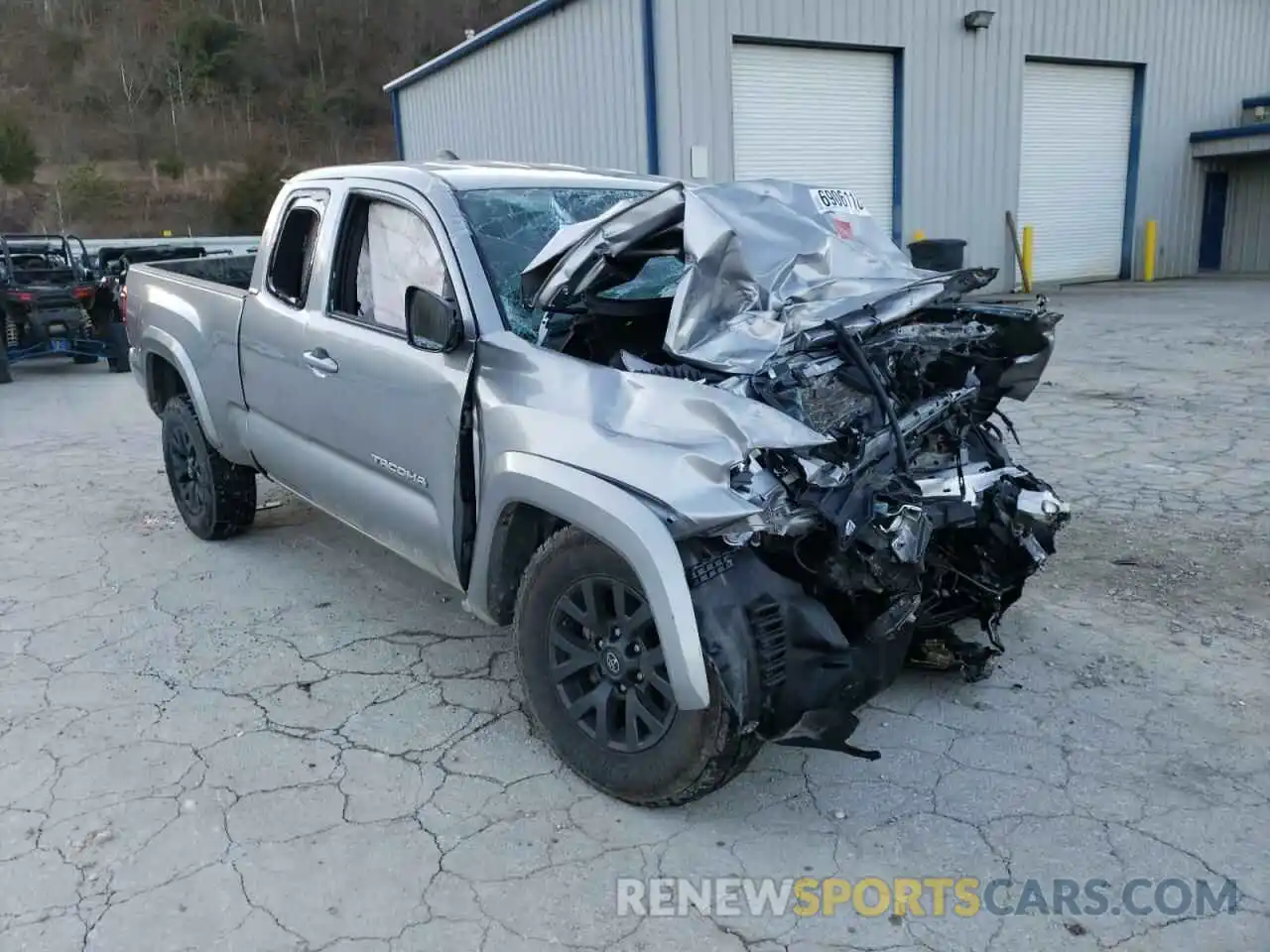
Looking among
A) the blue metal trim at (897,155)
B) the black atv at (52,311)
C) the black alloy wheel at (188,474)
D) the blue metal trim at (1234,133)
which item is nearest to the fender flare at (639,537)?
the black alloy wheel at (188,474)

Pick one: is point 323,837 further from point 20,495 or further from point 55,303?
point 55,303

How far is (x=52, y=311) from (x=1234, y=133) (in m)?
21.7

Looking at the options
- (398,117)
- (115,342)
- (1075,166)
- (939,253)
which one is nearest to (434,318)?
(115,342)

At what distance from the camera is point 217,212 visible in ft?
136

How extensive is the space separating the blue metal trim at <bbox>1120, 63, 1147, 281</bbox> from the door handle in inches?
817

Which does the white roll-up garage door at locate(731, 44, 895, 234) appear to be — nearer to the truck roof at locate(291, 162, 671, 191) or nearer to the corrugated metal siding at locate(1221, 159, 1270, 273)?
the corrugated metal siding at locate(1221, 159, 1270, 273)

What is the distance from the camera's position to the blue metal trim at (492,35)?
15.4 meters

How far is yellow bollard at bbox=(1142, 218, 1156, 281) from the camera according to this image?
21.0 m

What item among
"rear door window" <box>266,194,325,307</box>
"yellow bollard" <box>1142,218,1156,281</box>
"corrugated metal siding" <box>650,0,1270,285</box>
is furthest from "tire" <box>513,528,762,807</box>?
"yellow bollard" <box>1142,218,1156,281</box>

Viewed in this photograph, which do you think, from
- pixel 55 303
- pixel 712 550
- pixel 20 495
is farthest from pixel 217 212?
pixel 712 550

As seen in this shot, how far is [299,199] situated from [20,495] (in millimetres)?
3833

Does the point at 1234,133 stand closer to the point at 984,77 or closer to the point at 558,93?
the point at 984,77

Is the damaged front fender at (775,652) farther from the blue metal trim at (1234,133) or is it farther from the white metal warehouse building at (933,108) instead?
the blue metal trim at (1234,133)

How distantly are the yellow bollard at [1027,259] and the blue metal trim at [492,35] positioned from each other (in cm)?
949
